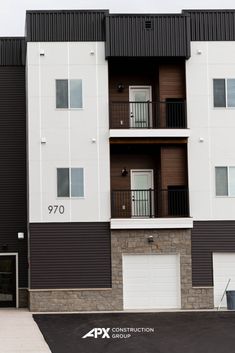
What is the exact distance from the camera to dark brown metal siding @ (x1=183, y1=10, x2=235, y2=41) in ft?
90.9

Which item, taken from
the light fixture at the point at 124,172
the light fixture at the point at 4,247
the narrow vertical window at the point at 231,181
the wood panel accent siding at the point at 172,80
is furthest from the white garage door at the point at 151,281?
the wood panel accent siding at the point at 172,80

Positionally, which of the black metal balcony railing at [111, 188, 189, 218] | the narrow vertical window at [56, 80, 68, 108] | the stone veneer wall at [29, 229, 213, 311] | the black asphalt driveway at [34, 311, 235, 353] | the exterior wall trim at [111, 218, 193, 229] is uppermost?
the narrow vertical window at [56, 80, 68, 108]

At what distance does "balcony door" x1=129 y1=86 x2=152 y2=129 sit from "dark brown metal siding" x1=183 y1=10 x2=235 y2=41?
3056 millimetres

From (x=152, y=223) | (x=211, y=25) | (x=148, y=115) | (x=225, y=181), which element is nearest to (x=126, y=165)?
(x=148, y=115)

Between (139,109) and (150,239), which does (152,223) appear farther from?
(139,109)

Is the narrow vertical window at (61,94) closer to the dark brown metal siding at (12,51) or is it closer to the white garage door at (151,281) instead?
the dark brown metal siding at (12,51)

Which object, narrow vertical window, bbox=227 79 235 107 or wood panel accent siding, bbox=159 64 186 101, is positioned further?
wood panel accent siding, bbox=159 64 186 101

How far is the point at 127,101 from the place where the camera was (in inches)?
1107

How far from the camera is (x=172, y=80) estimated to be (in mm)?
27984

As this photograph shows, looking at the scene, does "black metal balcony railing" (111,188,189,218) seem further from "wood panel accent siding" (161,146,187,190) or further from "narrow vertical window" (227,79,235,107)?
"narrow vertical window" (227,79,235,107)

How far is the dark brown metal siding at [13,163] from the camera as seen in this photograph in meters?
28.8

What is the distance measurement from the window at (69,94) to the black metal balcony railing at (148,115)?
1.44 m

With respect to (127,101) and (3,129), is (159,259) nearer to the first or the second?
(127,101)

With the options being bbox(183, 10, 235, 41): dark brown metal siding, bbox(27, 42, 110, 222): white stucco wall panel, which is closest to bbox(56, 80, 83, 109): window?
bbox(27, 42, 110, 222): white stucco wall panel
